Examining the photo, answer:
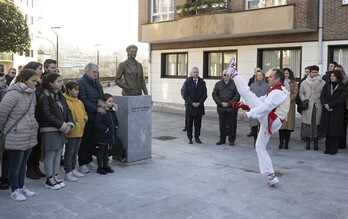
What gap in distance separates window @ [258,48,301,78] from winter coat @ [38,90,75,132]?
11.5 metres

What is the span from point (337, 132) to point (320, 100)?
33.9 inches

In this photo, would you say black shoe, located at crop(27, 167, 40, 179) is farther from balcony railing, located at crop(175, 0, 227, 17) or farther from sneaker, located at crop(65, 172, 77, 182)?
balcony railing, located at crop(175, 0, 227, 17)

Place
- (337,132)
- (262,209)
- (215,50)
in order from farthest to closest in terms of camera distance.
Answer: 1. (215,50)
2. (337,132)
3. (262,209)

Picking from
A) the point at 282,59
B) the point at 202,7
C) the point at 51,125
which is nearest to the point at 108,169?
the point at 51,125

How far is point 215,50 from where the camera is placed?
17.2 metres

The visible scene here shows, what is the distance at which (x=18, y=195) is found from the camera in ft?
16.4

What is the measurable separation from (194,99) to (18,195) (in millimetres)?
5494

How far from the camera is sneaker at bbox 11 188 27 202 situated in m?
4.96

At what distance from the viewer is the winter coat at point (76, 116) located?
590 cm

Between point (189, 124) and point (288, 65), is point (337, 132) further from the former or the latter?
point (288, 65)

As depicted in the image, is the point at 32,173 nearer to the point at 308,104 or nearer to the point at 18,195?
the point at 18,195

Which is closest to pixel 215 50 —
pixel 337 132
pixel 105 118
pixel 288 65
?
pixel 288 65

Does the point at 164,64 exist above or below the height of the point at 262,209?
above

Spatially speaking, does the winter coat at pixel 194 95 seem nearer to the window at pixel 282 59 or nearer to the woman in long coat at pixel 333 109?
the woman in long coat at pixel 333 109
